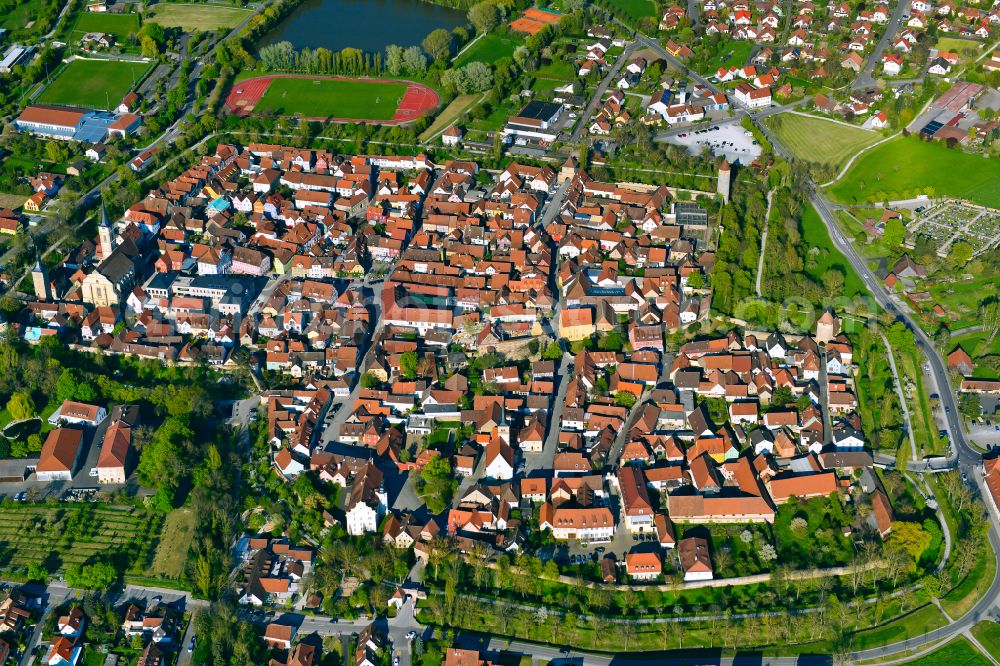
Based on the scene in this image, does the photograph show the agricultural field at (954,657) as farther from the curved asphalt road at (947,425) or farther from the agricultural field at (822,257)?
the agricultural field at (822,257)

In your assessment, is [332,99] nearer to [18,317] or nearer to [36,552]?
[18,317]

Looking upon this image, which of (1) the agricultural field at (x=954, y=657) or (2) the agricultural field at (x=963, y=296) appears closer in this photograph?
(1) the agricultural field at (x=954, y=657)

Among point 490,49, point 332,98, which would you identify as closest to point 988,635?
point 332,98

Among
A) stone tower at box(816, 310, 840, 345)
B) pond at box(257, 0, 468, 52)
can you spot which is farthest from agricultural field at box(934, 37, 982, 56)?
stone tower at box(816, 310, 840, 345)

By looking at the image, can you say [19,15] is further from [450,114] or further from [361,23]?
[450,114]

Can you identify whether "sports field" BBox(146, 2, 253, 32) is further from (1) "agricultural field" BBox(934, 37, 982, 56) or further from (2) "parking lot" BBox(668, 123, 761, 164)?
(1) "agricultural field" BBox(934, 37, 982, 56)

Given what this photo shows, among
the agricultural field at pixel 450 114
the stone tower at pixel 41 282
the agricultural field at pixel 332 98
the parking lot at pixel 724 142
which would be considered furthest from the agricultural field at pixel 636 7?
the stone tower at pixel 41 282

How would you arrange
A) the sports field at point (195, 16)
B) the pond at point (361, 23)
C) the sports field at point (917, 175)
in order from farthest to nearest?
the sports field at point (195, 16) → the pond at point (361, 23) → the sports field at point (917, 175)
